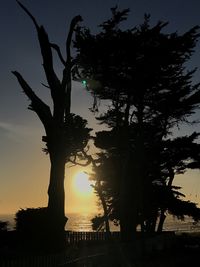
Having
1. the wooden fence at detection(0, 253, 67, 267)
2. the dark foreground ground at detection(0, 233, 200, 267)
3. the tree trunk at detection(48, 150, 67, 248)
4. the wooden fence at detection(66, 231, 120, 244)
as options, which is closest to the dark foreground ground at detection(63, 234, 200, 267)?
the dark foreground ground at detection(0, 233, 200, 267)

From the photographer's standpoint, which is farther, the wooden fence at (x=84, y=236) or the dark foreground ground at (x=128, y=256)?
the wooden fence at (x=84, y=236)

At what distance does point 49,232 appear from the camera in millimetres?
24734

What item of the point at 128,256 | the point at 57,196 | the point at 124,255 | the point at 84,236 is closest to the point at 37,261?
the point at 57,196

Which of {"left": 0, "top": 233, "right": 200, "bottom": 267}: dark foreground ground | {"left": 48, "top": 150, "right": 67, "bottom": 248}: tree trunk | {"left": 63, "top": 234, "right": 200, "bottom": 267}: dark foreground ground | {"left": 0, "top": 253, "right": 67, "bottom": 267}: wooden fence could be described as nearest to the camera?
{"left": 0, "top": 253, "right": 67, "bottom": 267}: wooden fence

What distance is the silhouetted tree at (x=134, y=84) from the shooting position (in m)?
35.8

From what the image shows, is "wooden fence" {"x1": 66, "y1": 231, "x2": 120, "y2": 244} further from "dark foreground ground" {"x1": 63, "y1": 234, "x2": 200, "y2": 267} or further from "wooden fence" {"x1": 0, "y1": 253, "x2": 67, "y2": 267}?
"wooden fence" {"x1": 0, "y1": 253, "x2": 67, "y2": 267}

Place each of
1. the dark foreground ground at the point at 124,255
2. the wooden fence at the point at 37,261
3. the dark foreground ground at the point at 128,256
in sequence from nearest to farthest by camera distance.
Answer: the wooden fence at the point at 37,261 < the dark foreground ground at the point at 124,255 < the dark foreground ground at the point at 128,256

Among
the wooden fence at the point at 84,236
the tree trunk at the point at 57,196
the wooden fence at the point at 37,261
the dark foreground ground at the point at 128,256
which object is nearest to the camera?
the wooden fence at the point at 37,261

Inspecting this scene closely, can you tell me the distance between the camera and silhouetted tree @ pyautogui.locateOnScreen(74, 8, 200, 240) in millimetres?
35812

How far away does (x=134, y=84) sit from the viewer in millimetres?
36344

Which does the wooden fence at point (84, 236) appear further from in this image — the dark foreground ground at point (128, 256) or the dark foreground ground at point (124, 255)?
the dark foreground ground at point (128, 256)

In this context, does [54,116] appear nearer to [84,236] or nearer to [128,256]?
[128,256]

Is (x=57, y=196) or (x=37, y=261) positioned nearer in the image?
(x=37, y=261)

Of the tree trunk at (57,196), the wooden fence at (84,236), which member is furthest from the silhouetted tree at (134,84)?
the tree trunk at (57,196)
